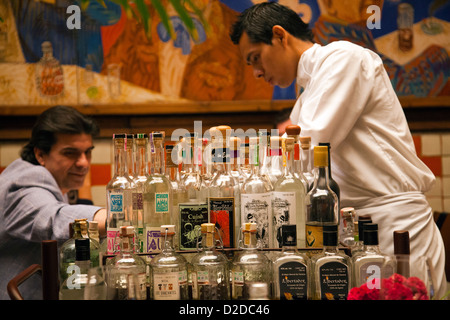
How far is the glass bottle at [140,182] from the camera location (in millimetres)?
1222

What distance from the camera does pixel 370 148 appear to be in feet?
5.51

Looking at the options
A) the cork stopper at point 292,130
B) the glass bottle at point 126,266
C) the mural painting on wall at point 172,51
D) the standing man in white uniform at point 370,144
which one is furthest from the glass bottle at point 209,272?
the mural painting on wall at point 172,51

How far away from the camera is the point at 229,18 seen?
3.41 metres

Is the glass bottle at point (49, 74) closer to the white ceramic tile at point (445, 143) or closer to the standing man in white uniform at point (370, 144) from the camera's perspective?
the standing man in white uniform at point (370, 144)

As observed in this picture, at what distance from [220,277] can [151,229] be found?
20 cm

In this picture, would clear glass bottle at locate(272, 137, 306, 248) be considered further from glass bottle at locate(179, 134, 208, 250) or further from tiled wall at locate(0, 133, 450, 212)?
tiled wall at locate(0, 133, 450, 212)

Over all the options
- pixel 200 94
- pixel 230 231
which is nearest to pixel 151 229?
pixel 230 231

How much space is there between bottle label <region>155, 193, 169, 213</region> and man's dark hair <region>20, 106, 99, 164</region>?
4.34 feet

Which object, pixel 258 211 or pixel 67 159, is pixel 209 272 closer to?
pixel 258 211

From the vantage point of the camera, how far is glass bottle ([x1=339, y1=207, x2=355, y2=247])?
4.02ft

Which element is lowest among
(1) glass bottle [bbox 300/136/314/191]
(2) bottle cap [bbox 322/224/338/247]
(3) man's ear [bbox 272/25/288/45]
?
(2) bottle cap [bbox 322/224/338/247]

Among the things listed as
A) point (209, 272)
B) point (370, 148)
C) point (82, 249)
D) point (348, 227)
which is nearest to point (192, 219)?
point (209, 272)

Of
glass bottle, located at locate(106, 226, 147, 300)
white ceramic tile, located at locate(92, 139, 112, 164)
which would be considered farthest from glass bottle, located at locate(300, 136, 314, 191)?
white ceramic tile, located at locate(92, 139, 112, 164)

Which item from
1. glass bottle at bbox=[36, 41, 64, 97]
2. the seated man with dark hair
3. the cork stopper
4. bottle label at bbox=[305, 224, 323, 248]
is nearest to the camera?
bottle label at bbox=[305, 224, 323, 248]
